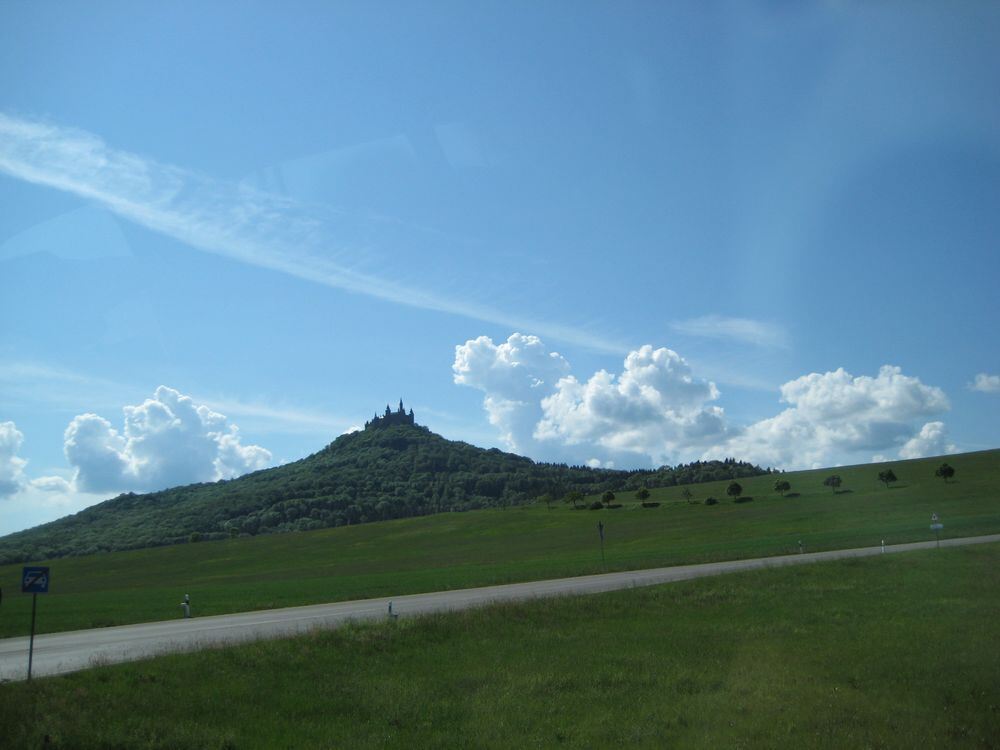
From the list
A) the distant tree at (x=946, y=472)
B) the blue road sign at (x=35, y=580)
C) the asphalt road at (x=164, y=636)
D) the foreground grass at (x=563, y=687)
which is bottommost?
the foreground grass at (x=563, y=687)

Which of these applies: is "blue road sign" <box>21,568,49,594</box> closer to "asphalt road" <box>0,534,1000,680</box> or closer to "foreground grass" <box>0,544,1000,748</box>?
"asphalt road" <box>0,534,1000,680</box>

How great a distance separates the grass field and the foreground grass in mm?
18870

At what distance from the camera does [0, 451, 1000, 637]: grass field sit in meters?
45.0

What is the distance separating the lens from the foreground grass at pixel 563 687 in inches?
455

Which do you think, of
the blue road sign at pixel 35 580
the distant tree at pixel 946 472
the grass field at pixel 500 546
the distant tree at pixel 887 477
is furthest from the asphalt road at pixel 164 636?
the distant tree at pixel 887 477

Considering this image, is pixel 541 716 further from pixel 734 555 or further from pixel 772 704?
pixel 734 555

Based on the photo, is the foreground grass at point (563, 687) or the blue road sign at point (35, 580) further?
the blue road sign at point (35, 580)

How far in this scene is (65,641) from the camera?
23812 mm

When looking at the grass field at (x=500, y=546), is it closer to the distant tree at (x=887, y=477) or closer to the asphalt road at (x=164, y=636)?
the distant tree at (x=887, y=477)

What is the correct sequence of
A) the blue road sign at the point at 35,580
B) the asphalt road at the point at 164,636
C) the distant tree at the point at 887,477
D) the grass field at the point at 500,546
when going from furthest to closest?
the distant tree at the point at 887,477 → the grass field at the point at 500,546 → the asphalt road at the point at 164,636 → the blue road sign at the point at 35,580

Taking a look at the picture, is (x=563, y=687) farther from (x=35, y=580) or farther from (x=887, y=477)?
(x=887, y=477)

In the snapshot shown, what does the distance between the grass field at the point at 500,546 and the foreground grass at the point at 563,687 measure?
18.9 metres

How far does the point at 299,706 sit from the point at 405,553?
271 feet

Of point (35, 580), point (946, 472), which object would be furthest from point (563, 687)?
point (946, 472)
